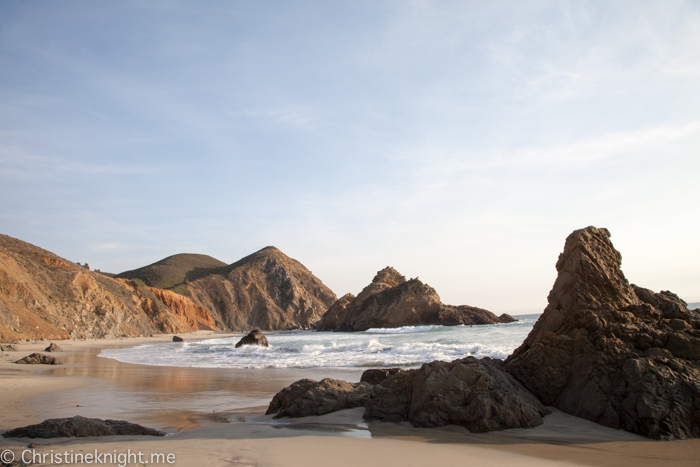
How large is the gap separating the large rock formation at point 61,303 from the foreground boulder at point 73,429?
25723mm

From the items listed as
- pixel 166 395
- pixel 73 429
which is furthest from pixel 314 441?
pixel 166 395

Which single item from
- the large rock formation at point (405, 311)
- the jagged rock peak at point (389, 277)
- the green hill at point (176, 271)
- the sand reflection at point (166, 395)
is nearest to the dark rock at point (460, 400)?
the sand reflection at point (166, 395)

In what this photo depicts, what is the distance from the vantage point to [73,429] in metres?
4.91

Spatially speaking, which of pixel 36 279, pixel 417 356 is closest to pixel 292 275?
pixel 36 279

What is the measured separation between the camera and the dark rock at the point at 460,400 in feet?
18.3

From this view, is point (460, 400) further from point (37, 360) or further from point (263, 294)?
point (263, 294)

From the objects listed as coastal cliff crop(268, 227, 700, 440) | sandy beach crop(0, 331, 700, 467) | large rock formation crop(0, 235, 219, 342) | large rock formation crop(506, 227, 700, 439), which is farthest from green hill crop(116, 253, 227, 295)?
large rock formation crop(506, 227, 700, 439)

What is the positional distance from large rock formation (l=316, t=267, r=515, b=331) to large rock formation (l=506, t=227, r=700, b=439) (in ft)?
180

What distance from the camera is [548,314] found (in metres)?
7.46

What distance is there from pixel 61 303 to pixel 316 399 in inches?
1613

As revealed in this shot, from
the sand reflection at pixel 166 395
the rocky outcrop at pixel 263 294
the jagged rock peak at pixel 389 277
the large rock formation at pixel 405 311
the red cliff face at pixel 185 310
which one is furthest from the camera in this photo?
the rocky outcrop at pixel 263 294

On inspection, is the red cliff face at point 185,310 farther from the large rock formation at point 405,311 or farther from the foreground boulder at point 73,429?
the foreground boulder at point 73,429

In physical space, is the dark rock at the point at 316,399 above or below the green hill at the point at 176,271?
below

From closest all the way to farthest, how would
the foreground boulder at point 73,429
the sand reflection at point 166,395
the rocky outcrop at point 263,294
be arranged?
the foreground boulder at point 73,429
the sand reflection at point 166,395
the rocky outcrop at point 263,294
